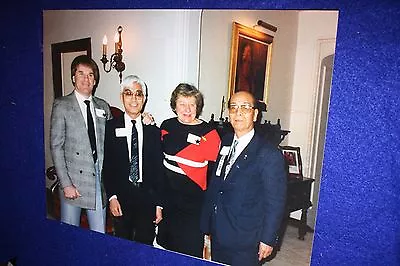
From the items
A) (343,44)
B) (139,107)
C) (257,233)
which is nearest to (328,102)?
(343,44)

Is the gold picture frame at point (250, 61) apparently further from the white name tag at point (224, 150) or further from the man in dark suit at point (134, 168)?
the man in dark suit at point (134, 168)

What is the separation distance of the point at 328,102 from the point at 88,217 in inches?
55.2

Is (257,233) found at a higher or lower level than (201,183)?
lower

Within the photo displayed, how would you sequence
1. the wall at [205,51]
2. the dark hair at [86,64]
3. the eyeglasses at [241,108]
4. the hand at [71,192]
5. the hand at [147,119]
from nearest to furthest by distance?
the wall at [205,51], the eyeglasses at [241,108], the hand at [147,119], the dark hair at [86,64], the hand at [71,192]

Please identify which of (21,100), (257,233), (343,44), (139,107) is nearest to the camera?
(343,44)

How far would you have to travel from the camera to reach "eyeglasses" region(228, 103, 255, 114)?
155 centimetres

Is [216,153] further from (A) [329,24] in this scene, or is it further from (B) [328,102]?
(A) [329,24]

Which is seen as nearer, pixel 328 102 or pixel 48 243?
pixel 328 102

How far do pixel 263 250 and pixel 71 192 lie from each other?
1.09 meters

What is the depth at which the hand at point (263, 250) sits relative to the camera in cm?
158

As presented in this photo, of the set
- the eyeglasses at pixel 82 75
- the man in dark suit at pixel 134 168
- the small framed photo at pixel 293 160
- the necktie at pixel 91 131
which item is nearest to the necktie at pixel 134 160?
the man in dark suit at pixel 134 168

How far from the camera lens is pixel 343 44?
139 cm

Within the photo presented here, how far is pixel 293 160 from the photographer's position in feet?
4.91

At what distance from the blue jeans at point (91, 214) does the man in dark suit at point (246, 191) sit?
2.00 ft
